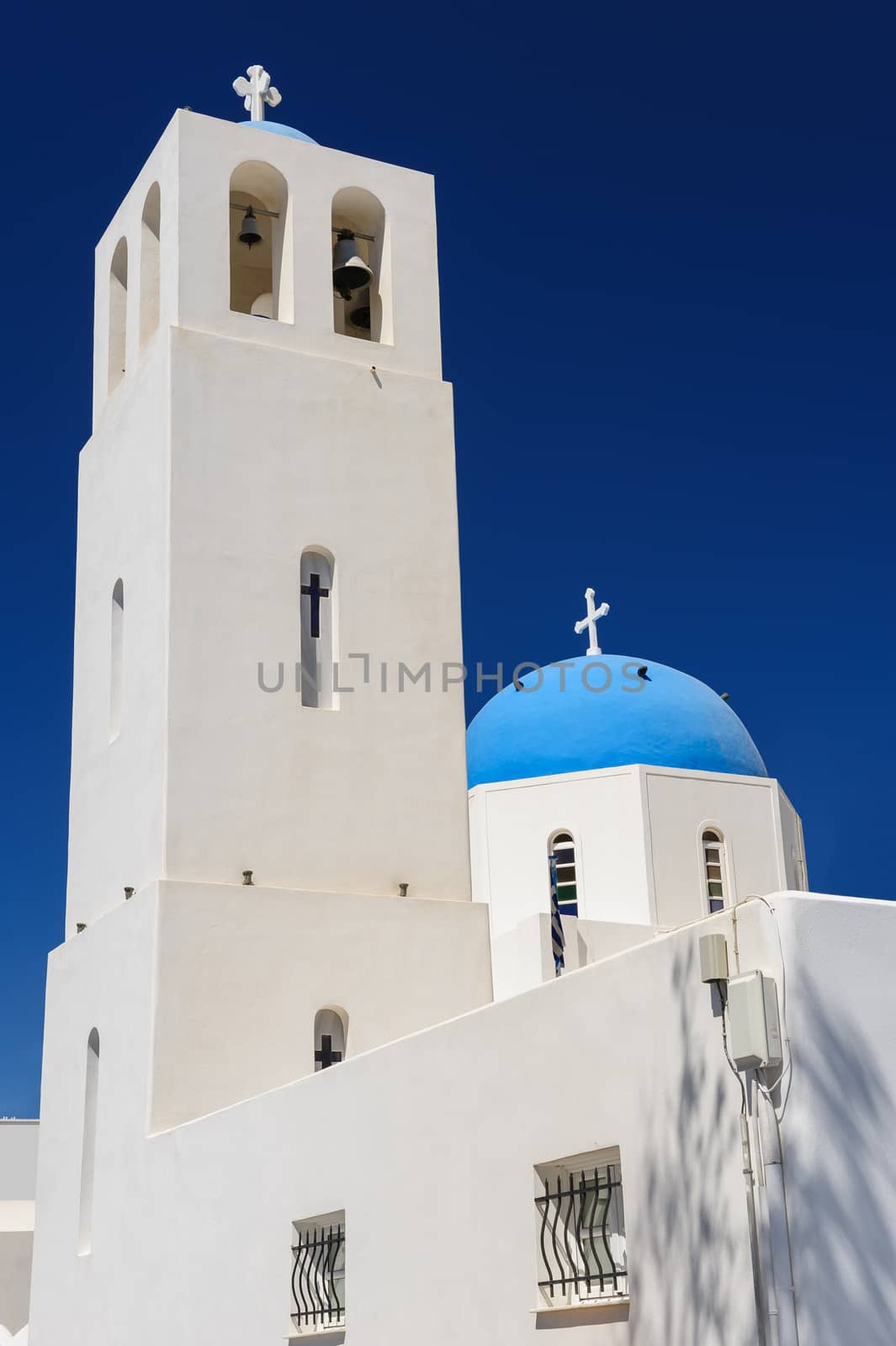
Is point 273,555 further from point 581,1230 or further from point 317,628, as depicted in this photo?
point 581,1230

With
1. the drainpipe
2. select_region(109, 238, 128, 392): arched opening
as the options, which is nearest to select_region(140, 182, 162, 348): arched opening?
select_region(109, 238, 128, 392): arched opening

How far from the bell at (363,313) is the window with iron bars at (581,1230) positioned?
9062 mm

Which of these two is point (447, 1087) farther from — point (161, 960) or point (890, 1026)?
point (161, 960)

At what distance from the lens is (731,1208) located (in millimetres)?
6016

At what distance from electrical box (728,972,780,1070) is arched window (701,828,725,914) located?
1308 cm

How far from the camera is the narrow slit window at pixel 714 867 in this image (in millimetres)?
19031

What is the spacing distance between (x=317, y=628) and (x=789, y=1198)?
7805mm

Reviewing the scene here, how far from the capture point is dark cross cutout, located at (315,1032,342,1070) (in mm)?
11656

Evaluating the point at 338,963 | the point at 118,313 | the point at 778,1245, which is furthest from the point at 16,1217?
the point at 778,1245

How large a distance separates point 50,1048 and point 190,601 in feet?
12.9

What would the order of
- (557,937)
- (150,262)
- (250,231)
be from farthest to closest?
(557,937) → (150,262) → (250,231)

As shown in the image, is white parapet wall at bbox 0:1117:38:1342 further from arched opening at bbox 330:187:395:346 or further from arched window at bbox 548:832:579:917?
arched opening at bbox 330:187:395:346

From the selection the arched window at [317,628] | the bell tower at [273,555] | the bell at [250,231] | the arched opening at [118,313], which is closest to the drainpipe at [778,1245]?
the bell tower at [273,555]

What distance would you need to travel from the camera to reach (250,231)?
44.7 ft
